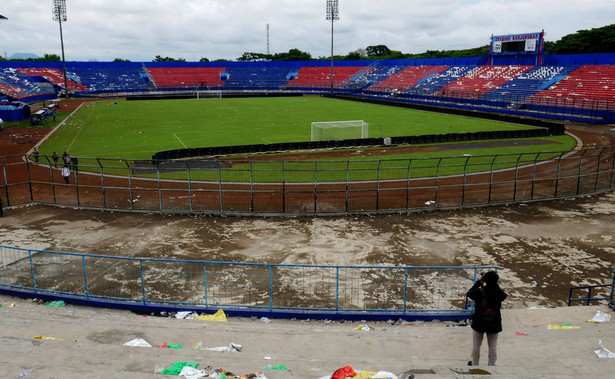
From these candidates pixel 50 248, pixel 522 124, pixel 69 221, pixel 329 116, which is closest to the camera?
pixel 50 248

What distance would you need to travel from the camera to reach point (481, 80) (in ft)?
261

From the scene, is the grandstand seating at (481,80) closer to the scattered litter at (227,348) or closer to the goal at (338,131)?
the goal at (338,131)

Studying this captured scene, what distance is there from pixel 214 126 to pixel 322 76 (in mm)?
70970

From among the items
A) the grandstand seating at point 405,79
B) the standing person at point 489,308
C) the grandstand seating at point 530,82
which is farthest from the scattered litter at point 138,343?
the grandstand seating at point 405,79

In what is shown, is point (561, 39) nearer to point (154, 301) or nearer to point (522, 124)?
point (522, 124)

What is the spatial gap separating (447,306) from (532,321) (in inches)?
79.4

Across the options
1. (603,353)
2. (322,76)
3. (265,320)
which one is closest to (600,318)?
(603,353)

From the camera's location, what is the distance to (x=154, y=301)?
12047mm

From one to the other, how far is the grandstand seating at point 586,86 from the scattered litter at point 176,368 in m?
60.0

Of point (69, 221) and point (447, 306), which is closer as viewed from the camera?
point (447, 306)

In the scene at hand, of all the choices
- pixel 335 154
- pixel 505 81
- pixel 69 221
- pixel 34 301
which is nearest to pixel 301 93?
pixel 505 81

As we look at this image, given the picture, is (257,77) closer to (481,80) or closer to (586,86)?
(481,80)

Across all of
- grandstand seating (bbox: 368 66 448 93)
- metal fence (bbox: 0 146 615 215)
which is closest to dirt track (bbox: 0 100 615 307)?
metal fence (bbox: 0 146 615 215)

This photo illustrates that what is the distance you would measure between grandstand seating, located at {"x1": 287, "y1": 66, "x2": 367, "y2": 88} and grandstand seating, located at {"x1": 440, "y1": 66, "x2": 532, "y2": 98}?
33.3 m
